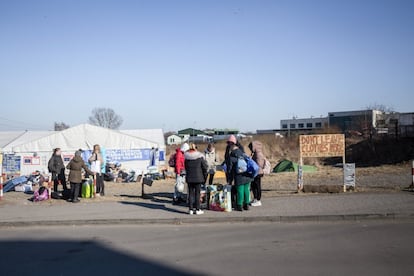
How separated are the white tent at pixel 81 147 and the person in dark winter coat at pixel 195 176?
20.3m

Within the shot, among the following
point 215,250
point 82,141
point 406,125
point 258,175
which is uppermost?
point 406,125

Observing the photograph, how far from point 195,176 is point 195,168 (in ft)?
0.68

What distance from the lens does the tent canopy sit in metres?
30.4

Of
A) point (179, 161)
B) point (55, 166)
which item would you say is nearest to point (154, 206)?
point (179, 161)

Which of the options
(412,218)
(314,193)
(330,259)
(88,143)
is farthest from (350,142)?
(330,259)

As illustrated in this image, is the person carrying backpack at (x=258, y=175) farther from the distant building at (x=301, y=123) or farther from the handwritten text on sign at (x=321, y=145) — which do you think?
the distant building at (x=301, y=123)

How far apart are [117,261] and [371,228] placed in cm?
539

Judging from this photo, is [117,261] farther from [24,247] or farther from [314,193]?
[314,193]

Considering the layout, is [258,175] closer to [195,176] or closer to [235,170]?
[235,170]

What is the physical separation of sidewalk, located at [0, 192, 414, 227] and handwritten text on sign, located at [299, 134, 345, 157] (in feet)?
7.67

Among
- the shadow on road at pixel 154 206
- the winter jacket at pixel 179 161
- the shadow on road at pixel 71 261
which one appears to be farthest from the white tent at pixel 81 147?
the shadow on road at pixel 71 261

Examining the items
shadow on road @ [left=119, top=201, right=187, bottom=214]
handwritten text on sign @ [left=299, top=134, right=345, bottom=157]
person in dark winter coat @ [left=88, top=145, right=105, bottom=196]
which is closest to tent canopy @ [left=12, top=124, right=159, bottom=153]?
person in dark winter coat @ [left=88, top=145, right=105, bottom=196]

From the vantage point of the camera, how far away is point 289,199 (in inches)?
516

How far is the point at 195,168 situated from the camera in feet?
35.9
